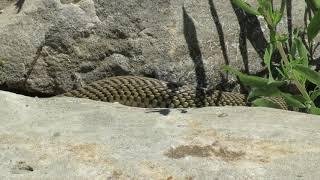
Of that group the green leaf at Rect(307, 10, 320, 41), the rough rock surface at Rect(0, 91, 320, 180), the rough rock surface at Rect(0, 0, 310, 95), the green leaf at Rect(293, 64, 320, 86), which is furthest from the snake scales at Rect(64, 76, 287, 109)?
the rough rock surface at Rect(0, 91, 320, 180)

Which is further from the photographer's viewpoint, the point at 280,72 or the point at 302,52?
the point at 302,52

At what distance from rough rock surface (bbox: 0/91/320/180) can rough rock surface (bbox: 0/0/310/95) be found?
160 cm

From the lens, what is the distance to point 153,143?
4.13 m

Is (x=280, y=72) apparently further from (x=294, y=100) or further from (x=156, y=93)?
(x=156, y=93)

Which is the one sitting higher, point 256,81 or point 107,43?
point 256,81

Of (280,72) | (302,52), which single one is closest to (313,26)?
(302,52)

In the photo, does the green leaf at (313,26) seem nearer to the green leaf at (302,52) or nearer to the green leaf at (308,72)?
the green leaf at (302,52)

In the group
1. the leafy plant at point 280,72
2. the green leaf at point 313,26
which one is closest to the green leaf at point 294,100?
the leafy plant at point 280,72

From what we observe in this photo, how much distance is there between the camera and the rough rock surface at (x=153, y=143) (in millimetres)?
3797

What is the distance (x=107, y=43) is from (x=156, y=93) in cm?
71

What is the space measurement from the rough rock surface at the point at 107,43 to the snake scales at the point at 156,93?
8cm

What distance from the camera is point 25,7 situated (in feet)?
22.1

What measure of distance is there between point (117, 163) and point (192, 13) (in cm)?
319

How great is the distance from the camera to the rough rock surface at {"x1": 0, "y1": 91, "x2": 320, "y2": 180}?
380 cm
